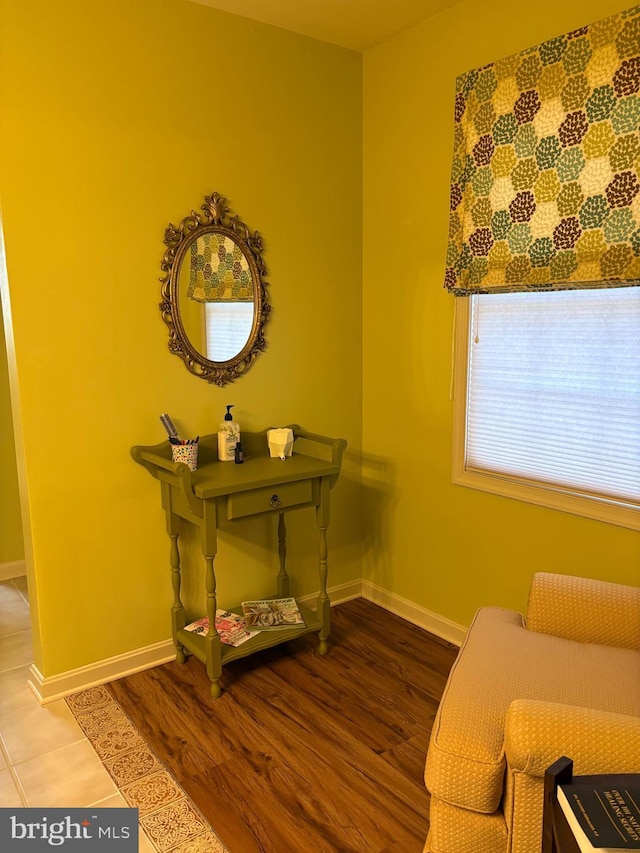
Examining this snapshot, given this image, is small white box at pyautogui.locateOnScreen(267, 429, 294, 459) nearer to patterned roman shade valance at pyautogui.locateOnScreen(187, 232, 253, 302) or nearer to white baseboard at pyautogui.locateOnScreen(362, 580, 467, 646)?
patterned roman shade valance at pyautogui.locateOnScreen(187, 232, 253, 302)

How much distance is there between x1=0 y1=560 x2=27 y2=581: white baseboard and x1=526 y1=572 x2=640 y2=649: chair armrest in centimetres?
282

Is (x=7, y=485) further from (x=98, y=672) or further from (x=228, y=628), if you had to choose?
(x=228, y=628)

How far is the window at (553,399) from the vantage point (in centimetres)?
Answer: 219

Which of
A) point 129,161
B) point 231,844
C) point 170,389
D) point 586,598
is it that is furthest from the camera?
point 170,389

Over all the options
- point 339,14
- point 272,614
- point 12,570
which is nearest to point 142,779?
point 272,614

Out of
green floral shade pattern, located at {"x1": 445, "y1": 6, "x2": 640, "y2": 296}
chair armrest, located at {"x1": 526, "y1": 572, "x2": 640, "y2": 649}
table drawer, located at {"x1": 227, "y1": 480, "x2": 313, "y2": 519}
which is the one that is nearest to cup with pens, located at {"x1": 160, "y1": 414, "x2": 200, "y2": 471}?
table drawer, located at {"x1": 227, "y1": 480, "x2": 313, "y2": 519}

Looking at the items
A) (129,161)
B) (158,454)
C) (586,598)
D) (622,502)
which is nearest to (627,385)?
(622,502)

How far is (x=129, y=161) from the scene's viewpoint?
95.7 inches

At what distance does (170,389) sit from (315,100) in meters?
1.42

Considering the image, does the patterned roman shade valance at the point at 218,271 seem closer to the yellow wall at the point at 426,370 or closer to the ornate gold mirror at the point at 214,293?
the ornate gold mirror at the point at 214,293

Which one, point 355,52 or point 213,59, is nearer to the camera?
point 213,59

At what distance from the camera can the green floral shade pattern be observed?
2.04 m

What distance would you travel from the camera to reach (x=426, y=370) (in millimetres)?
2873

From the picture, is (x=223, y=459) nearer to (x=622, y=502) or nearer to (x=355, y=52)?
(x=622, y=502)
